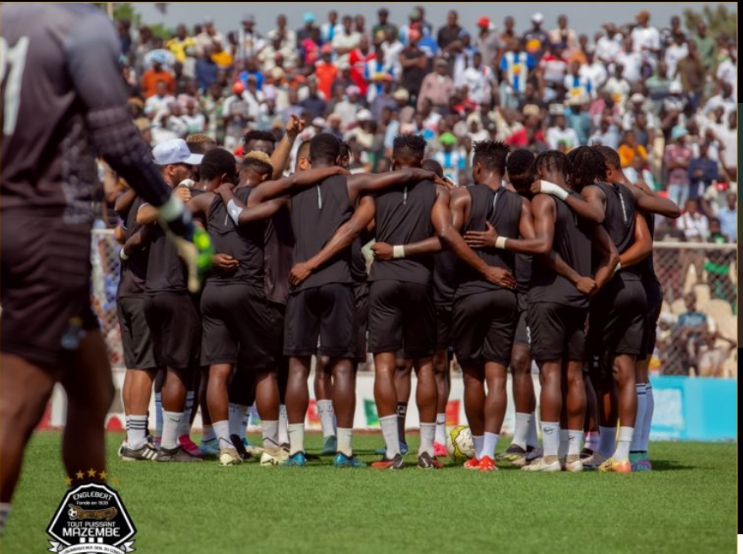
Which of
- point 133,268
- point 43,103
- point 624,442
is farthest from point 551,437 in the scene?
point 43,103

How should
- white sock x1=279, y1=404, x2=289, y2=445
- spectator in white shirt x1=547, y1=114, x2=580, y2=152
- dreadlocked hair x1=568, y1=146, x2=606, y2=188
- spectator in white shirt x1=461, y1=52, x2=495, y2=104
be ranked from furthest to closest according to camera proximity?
1. spectator in white shirt x1=461, y1=52, x2=495, y2=104
2. spectator in white shirt x1=547, y1=114, x2=580, y2=152
3. white sock x1=279, y1=404, x2=289, y2=445
4. dreadlocked hair x1=568, y1=146, x2=606, y2=188

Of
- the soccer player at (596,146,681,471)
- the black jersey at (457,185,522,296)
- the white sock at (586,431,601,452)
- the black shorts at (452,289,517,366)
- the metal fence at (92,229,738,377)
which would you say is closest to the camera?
the black shorts at (452,289,517,366)

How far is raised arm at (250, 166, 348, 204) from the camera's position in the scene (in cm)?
1153

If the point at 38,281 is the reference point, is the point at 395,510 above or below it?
below

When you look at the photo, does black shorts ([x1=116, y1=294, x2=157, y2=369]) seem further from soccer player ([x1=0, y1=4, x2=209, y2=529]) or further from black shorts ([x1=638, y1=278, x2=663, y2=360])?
soccer player ([x1=0, y1=4, x2=209, y2=529])

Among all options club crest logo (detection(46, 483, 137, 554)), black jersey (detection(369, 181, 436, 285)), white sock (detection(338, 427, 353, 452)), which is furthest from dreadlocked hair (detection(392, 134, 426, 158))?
club crest logo (detection(46, 483, 137, 554))

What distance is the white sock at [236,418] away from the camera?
1273 centimetres

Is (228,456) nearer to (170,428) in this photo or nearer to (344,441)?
(170,428)

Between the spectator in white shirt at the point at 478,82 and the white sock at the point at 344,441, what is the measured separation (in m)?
17.8

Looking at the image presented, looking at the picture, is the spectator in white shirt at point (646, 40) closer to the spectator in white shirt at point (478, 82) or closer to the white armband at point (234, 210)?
the spectator in white shirt at point (478, 82)

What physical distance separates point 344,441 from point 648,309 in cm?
292

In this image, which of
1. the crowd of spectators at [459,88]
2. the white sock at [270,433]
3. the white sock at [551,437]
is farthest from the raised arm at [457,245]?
the crowd of spectators at [459,88]

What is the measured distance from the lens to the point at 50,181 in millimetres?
5793

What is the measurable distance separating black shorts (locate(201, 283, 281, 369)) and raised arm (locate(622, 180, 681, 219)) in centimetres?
340
